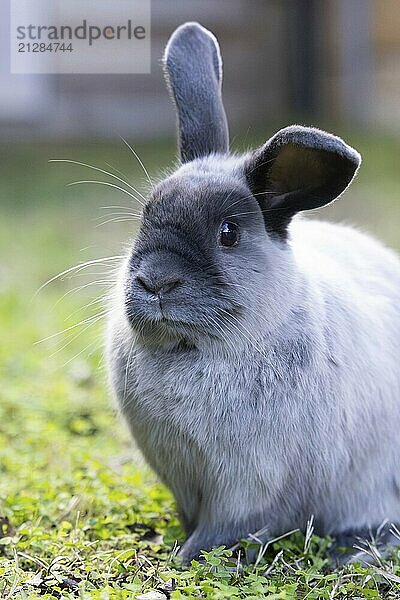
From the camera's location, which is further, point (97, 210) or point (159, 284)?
point (97, 210)

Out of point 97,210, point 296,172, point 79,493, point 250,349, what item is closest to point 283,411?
point 250,349

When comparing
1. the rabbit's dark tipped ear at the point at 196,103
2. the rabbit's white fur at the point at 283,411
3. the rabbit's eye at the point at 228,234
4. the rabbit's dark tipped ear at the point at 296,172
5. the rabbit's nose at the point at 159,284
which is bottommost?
the rabbit's white fur at the point at 283,411

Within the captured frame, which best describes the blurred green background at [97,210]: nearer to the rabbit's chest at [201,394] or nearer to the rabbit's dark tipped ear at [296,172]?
the rabbit's chest at [201,394]

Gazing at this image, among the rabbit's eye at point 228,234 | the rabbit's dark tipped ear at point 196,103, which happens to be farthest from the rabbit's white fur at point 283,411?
the rabbit's dark tipped ear at point 196,103

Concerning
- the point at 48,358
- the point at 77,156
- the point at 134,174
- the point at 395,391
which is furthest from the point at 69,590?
the point at 77,156

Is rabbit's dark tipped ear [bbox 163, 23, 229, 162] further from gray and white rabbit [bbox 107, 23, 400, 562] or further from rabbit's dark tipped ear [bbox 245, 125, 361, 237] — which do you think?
rabbit's dark tipped ear [bbox 245, 125, 361, 237]

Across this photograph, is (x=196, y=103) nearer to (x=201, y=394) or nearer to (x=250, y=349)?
(x=250, y=349)

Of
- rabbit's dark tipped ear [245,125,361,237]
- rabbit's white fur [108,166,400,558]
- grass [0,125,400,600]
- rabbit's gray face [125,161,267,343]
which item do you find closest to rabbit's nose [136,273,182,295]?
rabbit's gray face [125,161,267,343]
